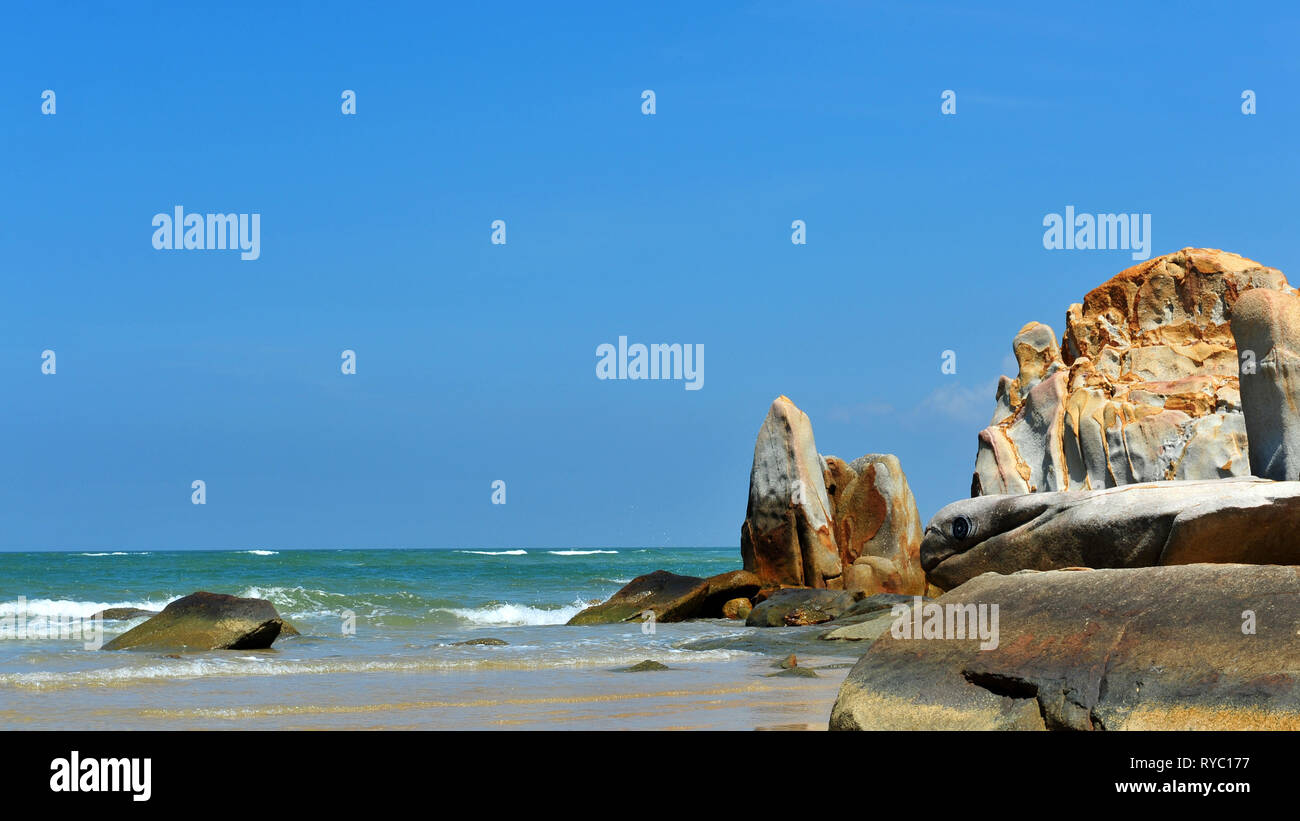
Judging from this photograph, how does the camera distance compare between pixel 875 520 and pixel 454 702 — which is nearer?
pixel 454 702

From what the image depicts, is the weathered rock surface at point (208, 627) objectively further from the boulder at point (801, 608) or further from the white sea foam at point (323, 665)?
the boulder at point (801, 608)

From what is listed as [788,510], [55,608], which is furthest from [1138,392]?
[55,608]

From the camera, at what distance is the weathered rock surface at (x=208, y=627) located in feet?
52.0

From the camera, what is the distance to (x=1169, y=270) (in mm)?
22812

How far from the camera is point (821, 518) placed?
2381 cm

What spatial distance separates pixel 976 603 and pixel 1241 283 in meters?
17.8

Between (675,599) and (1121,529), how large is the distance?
13.6m

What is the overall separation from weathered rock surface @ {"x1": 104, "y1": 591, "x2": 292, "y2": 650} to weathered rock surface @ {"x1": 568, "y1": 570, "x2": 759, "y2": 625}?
7.15 metres

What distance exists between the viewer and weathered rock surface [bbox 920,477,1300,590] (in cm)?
846

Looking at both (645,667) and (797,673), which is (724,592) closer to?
(645,667)
